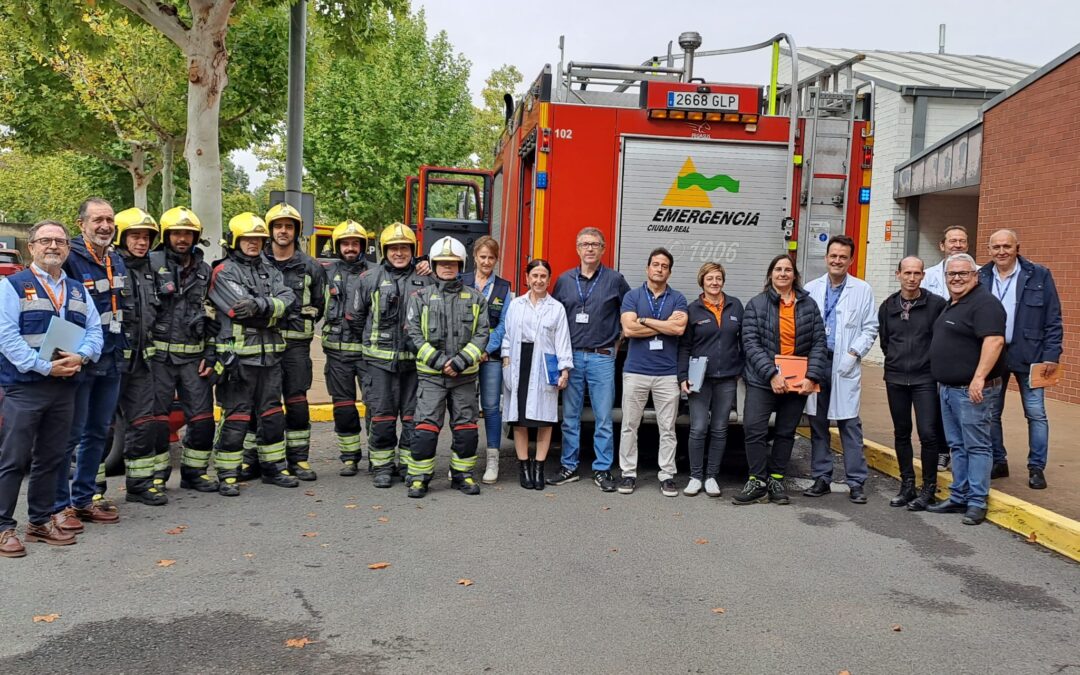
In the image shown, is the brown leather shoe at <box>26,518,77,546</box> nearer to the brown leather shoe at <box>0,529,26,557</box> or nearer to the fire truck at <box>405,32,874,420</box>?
the brown leather shoe at <box>0,529,26,557</box>

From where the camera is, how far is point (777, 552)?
5598 millimetres

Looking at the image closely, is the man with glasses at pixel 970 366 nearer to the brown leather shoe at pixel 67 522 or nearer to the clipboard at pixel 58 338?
the clipboard at pixel 58 338

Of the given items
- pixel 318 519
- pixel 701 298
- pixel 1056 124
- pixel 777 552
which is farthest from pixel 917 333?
pixel 1056 124

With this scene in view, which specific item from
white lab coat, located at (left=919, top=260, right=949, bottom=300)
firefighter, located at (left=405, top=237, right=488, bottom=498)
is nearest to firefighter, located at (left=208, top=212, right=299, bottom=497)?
firefighter, located at (left=405, top=237, right=488, bottom=498)

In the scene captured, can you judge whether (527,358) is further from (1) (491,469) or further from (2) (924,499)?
(2) (924,499)

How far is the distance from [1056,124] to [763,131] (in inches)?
234

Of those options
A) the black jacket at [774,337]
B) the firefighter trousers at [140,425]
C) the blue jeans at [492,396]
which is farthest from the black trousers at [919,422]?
the firefighter trousers at [140,425]

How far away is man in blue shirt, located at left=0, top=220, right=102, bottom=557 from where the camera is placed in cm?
516

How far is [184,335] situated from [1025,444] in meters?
7.38

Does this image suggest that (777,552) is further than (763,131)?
→ No

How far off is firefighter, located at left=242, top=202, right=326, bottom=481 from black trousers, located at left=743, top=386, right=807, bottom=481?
335 cm

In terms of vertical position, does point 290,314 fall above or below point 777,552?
above

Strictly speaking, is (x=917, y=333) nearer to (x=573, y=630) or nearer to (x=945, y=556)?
(x=945, y=556)

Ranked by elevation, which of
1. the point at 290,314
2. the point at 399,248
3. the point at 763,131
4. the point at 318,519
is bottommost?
the point at 318,519
